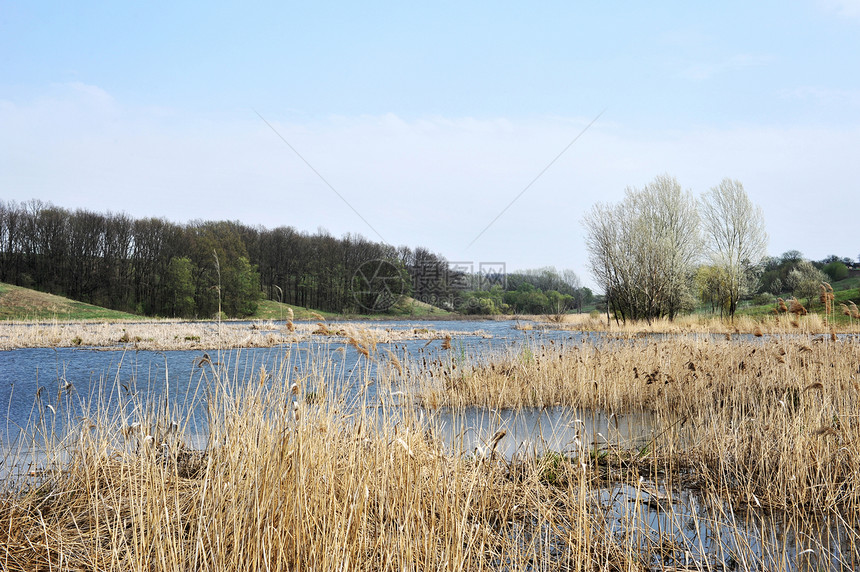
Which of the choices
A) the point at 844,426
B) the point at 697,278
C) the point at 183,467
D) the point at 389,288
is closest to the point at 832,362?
the point at 844,426

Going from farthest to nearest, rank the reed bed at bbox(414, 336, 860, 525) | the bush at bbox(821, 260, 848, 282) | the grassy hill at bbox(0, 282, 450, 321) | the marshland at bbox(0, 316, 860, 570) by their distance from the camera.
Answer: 1. the bush at bbox(821, 260, 848, 282)
2. the grassy hill at bbox(0, 282, 450, 321)
3. the reed bed at bbox(414, 336, 860, 525)
4. the marshland at bbox(0, 316, 860, 570)

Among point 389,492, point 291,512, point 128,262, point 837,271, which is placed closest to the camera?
point 291,512

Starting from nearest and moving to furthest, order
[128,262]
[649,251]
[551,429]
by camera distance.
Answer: [551,429] < [649,251] < [128,262]

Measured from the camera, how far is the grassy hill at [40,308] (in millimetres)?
31250

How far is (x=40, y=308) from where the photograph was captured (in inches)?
1289

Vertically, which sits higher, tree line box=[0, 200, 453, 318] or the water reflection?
tree line box=[0, 200, 453, 318]

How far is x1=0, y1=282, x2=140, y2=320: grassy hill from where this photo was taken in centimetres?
3125

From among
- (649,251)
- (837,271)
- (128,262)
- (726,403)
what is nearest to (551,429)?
(726,403)

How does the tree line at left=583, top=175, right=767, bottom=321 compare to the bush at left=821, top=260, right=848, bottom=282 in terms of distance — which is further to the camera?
the bush at left=821, top=260, right=848, bottom=282

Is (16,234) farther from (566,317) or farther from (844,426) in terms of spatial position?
(844,426)

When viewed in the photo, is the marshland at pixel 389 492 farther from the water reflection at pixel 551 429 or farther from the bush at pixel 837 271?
the bush at pixel 837 271

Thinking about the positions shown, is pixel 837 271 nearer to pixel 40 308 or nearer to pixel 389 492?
pixel 389 492

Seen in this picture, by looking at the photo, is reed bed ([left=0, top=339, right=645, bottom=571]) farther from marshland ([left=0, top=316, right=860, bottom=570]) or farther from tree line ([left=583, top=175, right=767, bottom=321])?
tree line ([left=583, top=175, right=767, bottom=321])

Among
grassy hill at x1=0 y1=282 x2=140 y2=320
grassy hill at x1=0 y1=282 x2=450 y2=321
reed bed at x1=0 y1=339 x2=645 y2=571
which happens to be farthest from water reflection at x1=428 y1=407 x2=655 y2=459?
grassy hill at x1=0 y1=282 x2=140 y2=320
